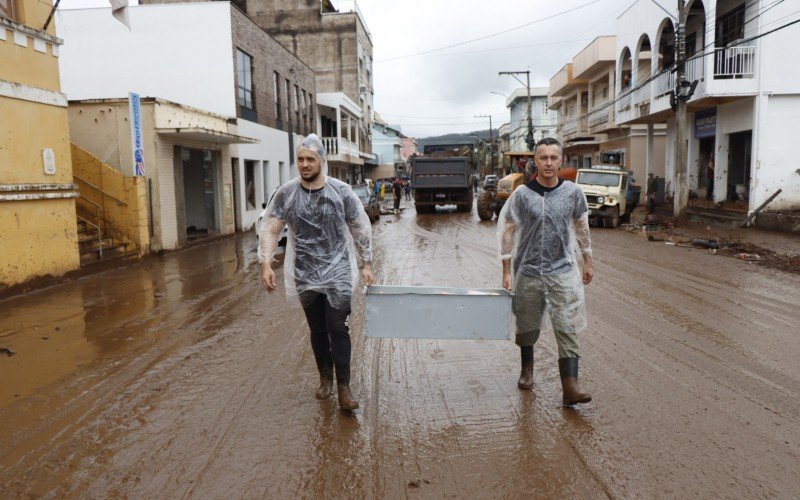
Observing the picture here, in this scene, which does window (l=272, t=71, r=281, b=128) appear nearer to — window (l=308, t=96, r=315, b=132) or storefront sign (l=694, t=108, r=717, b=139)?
window (l=308, t=96, r=315, b=132)

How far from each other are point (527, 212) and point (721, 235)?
14.2m

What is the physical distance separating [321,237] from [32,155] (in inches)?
316

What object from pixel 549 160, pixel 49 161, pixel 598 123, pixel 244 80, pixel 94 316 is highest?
pixel 244 80

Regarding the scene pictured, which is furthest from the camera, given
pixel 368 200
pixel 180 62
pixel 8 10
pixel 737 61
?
pixel 368 200

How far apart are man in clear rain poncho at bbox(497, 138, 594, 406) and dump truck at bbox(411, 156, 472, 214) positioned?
77.6 ft

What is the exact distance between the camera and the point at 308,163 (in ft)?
14.3

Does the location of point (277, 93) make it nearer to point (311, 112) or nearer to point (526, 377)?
point (311, 112)

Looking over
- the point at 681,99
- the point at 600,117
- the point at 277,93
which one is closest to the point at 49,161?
the point at 681,99

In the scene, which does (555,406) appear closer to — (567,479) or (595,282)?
(567,479)

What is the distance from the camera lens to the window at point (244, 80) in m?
21.9

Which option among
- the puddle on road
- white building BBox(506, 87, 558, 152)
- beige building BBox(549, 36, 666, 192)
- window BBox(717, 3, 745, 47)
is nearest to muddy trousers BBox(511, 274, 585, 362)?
the puddle on road

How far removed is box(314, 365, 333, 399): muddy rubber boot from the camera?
15.3ft

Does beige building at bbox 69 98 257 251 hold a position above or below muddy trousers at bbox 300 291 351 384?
above

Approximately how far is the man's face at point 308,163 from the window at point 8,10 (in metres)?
8.19
